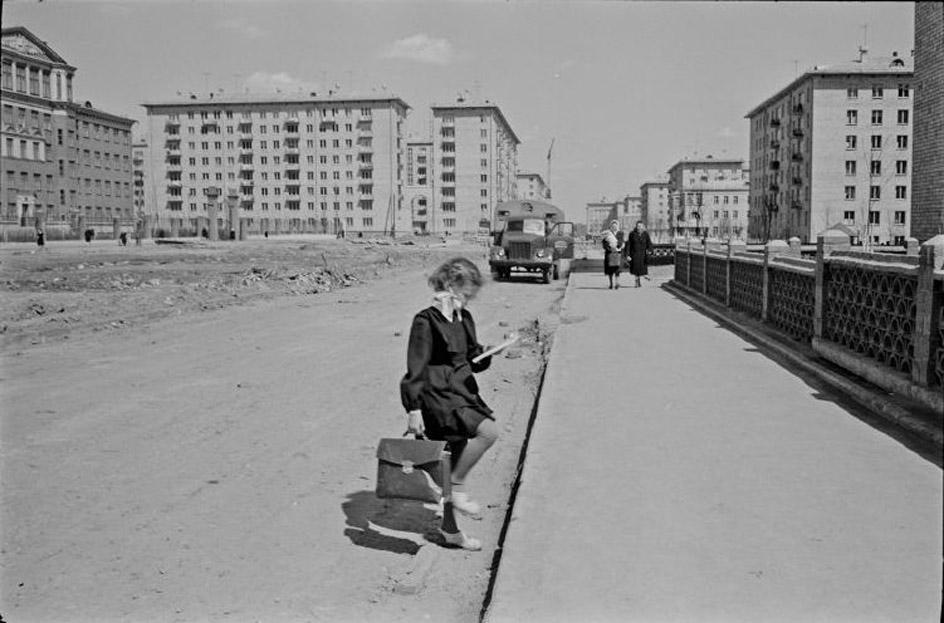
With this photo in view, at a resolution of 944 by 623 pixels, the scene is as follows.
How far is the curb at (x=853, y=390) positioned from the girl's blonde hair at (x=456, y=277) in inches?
104

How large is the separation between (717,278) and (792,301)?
7.14 metres

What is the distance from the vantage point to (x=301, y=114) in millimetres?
115875

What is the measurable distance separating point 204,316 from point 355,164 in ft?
319

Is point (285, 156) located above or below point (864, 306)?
above

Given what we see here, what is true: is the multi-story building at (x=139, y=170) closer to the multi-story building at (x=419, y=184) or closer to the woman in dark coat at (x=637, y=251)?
the multi-story building at (x=419, y=184)

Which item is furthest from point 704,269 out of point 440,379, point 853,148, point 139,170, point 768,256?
point 139,170

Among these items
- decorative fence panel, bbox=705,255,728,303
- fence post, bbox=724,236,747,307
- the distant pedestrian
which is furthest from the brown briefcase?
the distant pedestrian

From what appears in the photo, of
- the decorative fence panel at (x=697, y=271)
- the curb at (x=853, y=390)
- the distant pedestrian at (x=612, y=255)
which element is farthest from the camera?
the distant pedestrian at (x=612, y=255)

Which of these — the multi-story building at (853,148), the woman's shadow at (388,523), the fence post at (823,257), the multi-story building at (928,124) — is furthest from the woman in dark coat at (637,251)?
the multi-story building at (853,148)

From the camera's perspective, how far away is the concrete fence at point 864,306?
660 centimetres

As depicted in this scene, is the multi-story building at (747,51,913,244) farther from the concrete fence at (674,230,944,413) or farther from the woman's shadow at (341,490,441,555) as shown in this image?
the woman's shadow at (341,490,441,555)

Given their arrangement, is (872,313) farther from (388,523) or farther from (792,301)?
(388,523)

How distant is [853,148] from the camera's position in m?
80.4

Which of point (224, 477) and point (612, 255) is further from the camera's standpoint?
point (612, 255)
